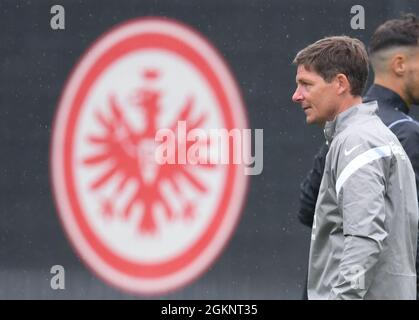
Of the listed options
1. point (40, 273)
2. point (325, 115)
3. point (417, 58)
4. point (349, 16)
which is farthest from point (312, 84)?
point (40, 273)

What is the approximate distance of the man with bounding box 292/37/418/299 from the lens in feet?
7.32

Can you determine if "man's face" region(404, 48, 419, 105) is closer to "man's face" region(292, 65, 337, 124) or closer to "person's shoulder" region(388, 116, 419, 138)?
"person's shoulder" region(388, 116, 419, 138)

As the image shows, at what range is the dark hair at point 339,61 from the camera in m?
2.49

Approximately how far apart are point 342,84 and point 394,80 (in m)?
0.44

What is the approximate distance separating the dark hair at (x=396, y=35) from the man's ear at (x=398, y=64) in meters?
0.04

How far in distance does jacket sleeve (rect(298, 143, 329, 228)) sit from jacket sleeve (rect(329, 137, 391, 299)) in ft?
1.17

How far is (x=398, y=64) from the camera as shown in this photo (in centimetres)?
288

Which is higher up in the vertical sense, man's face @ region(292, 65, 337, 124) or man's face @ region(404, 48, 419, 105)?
man's face @ region(404, 48, 419, 105)

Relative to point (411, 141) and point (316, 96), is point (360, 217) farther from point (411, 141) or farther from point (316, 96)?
point (411, 141)

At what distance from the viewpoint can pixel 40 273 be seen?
13.1 feet

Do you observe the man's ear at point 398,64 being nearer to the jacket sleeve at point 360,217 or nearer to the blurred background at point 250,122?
the jacket sleeve at point 360,217

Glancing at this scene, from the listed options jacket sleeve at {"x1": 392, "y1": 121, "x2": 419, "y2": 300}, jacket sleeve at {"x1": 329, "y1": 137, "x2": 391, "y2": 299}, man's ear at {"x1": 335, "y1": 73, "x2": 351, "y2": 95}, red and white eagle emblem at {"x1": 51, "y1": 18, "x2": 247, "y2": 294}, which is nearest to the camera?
jacket sleeve at {"x1": 329, "y1": 137, "x2": 391, "y2": 299}

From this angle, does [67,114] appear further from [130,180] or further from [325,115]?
[325,115]

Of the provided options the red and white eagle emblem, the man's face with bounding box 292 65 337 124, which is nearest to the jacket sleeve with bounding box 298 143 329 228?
the man's face with bounding box 292 65 337 124
